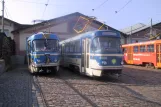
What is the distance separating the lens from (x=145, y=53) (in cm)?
2280

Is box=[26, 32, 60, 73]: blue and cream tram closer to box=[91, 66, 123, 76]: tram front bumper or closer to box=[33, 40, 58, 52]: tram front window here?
box=[33, 40, 58, 52]: tram front window

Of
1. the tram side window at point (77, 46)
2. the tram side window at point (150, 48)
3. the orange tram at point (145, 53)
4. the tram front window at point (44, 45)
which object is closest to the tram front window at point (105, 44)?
the tram side window at point (77, 46)

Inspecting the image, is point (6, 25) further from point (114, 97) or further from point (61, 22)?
point (114, 97)

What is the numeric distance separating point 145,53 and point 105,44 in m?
11.2

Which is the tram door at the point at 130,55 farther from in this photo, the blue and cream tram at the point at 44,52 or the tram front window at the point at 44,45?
the tram front window at the point at 44,45

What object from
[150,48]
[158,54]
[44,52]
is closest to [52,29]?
[150,48]

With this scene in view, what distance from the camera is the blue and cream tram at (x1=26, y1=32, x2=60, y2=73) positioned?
14.8m

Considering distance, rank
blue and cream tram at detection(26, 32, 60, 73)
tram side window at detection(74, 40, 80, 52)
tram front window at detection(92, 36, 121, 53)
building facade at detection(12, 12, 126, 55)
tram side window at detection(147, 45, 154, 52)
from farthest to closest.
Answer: building facade at detection(12, 12, 126, 55)
tram side window at detection(147, 45, 154, 52)
tram side window at detection(74, 40, 80, 52)
blue and cream tram at detection(26, 32, 60, 73)
tram front window at detection(92, 36, 121, 53)

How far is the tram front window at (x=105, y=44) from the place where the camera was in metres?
12.6

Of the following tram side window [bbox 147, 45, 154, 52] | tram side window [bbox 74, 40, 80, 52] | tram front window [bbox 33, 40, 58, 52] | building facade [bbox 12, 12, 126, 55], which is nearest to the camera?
tram front window [bbox 33, 40, 58, 52]

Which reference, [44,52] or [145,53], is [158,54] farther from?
[44,52]

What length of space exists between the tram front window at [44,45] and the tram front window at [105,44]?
3.55 m

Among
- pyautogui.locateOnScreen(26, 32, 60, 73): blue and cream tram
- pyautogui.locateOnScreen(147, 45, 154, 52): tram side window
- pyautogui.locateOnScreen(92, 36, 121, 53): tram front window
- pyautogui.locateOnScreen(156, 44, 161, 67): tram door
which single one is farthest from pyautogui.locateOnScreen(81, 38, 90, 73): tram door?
pyautogui.locateOnScreen(147, 45, 154, 52): tram side window

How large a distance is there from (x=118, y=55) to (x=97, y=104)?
5.60 m
